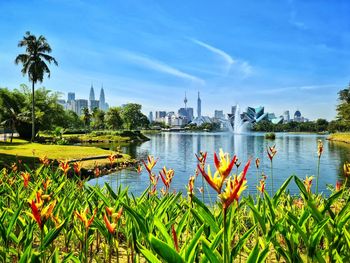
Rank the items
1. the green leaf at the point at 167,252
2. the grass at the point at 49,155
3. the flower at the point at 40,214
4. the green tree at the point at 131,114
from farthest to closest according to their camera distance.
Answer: the green tree at the point at 131,114 → the grass at the point at 49,155 → the flower at the point at 40,214 → the green leaf at the point at 167,252

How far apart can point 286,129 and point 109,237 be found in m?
171

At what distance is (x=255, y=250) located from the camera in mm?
1933

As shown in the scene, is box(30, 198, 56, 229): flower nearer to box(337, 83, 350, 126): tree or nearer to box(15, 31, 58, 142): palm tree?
box(15, 31, 58, 142): palm tree

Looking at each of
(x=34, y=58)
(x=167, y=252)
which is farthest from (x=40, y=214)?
(x=34, y=58)

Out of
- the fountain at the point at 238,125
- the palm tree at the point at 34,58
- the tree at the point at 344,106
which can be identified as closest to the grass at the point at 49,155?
the palm tree at the point at 34,58

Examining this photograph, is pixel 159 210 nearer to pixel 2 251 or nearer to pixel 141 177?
pixel 2 251

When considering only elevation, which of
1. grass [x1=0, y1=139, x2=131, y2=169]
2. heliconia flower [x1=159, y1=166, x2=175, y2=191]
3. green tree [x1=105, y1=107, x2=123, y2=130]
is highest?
green tree [x1=105, y1=107, x2=123, y2=130]

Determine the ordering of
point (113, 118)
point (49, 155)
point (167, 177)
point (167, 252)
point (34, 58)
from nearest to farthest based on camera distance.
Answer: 1. point (167, 252)
2. point (167, 177)
3. point (49, 155)
4. point (34, 58)
5. point (113, 118)

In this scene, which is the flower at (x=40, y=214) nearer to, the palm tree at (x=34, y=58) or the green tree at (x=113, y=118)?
the palm tree at (x=34, y=58)

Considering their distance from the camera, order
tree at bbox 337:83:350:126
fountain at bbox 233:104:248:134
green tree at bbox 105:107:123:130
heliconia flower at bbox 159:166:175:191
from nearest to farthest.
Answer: heliconia flower at bbox 159:166:175:191
tree at bbox 337:83:350:126
green tree at bbox 105:107:123:130
fountain at bbox 233:104:248:134

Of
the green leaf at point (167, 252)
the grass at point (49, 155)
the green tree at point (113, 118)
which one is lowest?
the grass at point (49, 155)

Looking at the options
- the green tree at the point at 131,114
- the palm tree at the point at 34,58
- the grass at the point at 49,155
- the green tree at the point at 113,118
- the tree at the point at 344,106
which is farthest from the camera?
the green tree at the point at 131,114

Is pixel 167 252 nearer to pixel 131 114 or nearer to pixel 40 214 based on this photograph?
pixel 40 214

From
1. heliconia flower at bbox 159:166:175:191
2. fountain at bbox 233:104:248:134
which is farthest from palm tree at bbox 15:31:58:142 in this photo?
fountain at bbox 233:104:248:134
